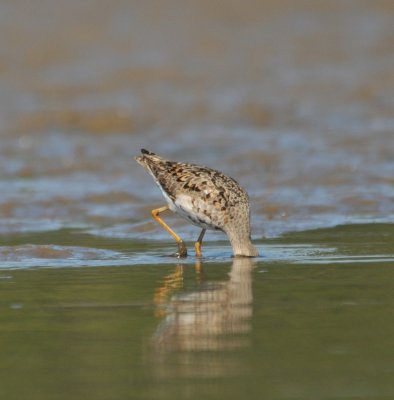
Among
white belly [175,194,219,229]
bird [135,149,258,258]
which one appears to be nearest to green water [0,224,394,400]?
bird [135,149,258,258]

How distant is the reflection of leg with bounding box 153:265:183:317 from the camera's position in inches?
344

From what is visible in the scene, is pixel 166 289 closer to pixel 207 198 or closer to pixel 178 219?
pixel 207 198

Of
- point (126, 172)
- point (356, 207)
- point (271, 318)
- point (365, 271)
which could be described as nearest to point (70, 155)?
point (126, 172)

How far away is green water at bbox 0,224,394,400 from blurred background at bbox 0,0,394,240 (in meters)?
2.97

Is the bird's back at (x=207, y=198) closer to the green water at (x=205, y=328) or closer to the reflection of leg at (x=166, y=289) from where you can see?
the green water at (x=205, y=328)

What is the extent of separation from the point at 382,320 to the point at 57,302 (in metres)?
2.49

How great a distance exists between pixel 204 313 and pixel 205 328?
1.67ft

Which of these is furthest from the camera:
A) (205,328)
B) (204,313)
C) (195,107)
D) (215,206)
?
(195,107)

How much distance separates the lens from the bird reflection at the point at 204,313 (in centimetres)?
750

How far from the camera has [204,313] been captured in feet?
27.6

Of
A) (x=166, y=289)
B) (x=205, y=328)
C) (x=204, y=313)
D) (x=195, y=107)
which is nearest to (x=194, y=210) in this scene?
(x=166, y=289)

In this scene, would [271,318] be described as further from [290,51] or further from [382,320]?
[290,51]

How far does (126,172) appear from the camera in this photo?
58.0 ft

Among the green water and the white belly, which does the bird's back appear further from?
the green water
